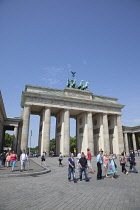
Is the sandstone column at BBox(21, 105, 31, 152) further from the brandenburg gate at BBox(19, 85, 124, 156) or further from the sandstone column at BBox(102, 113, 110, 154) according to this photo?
the sandstone column at BBox(102, 113, 110, 154)

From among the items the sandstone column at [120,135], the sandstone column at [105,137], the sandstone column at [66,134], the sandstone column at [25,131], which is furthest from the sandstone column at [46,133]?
the sandstone column at [120,135]

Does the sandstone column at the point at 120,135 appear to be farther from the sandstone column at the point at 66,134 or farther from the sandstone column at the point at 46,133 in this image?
the sandstone column at the point at 46,133

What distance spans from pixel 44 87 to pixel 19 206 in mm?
36847

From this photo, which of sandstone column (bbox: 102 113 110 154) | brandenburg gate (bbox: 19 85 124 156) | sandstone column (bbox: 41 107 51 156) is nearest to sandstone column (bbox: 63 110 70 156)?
brandenburg gate (bbox: 19 85 124 156)

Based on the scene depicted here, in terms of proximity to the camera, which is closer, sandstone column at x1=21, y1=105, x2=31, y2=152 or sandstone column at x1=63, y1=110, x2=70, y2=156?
sandstone column at x1=21, y1=105, x2=31, y2=152

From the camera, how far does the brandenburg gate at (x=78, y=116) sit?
36.7 meters

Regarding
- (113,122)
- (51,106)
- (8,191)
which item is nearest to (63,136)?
(51,106)

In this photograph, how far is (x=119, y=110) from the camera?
45.8 meters

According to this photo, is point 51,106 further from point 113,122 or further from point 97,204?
point 97,204

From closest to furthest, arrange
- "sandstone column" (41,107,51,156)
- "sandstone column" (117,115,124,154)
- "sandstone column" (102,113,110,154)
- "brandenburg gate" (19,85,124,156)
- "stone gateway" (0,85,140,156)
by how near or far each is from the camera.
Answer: "sandstone column" (41,107,51,156) < "stone gateway" (0,85,140,156) < "brandenburg gate" (19,85,124,156) < "sandstone column" (102,113,110,154) < "sandstone column" (117,115,124,154)

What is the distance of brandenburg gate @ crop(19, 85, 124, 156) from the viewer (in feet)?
120

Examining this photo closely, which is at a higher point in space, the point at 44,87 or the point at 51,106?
the point at 44,87

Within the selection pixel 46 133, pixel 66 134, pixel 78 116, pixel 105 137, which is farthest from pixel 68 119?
pixel 105 137

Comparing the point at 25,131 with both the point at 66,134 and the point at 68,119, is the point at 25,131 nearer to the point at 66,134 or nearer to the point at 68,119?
the point at 66,134
